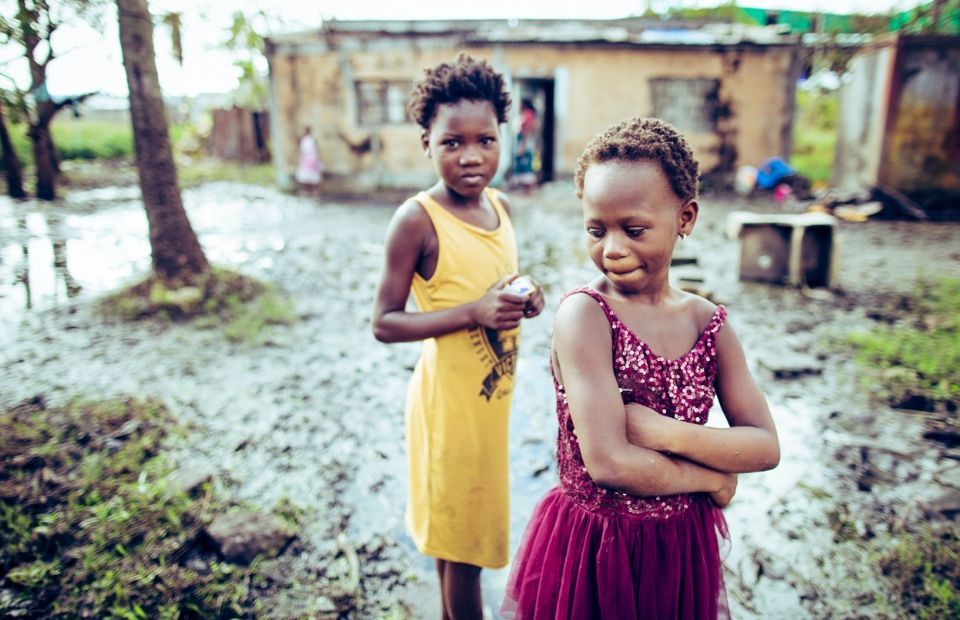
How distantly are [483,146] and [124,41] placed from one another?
518 cm

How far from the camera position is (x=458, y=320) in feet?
5.55

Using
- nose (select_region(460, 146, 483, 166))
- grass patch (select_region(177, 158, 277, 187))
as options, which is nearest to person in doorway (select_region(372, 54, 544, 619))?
nose (select_region(460, 146, 483, 166))

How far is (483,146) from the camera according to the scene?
1714mm

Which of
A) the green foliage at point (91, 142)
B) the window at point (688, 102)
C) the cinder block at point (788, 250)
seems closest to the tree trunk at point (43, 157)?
the green foliage at point (91, 142)

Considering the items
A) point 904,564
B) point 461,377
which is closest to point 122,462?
point 461,377

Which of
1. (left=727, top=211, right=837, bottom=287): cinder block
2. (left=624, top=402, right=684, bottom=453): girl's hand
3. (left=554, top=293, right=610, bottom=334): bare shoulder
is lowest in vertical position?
(left=727, top=211, right=837, bottom=287): cinder block

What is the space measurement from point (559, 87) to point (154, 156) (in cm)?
944

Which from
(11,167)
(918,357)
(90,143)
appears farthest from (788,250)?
(90,143)

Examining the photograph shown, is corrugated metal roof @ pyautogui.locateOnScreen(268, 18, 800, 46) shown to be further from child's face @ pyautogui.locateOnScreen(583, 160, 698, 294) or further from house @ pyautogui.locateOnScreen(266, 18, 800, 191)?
child's face @ pyautogui.locateOnScreen(583, 160, 698, 294)

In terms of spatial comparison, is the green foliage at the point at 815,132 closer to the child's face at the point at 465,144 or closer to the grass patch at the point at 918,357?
the grass patch at the point at 918,357

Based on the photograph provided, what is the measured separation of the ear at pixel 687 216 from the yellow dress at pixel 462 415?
25.6 inches

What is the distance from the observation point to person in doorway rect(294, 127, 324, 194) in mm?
13000

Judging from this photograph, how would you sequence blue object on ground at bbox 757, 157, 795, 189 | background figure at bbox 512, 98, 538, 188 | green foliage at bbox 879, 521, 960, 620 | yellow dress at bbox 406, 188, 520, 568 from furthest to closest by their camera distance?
1. background figure at bbox 512, 98, 538, 188
2. blue object on ground at bbox 757, 157, 795, 189
3. green foliage at bbox 879, 521, 960, 620
4. yellow dress at bbox 406, 188, 520, 568

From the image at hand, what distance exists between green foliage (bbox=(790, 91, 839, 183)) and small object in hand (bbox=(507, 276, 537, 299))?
1559 cm
